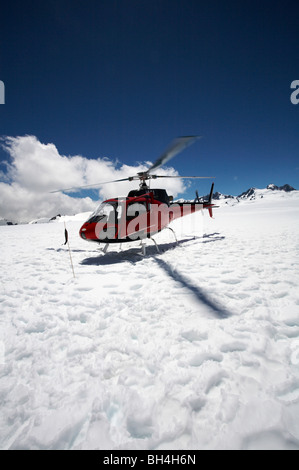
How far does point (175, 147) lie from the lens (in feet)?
18.4

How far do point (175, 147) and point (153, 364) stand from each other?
217 inches

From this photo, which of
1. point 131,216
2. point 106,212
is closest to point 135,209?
point 131,216

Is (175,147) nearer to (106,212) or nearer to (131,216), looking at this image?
(131,216)

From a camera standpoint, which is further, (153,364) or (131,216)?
(131,216)

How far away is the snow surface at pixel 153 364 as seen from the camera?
1680 mm

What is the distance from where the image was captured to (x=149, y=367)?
2.30m

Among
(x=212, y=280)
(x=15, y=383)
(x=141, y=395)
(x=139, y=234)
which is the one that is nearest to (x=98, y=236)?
(x=139, y=234)

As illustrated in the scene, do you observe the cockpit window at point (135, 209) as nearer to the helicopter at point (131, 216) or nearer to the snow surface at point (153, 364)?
the helicopter at point (131, 216)

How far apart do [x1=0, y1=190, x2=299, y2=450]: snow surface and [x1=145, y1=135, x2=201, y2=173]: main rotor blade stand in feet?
12.4

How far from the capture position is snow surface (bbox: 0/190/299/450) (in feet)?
5.51

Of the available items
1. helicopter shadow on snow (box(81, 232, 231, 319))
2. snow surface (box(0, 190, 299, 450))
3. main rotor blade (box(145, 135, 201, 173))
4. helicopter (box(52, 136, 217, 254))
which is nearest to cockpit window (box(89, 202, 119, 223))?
helicopter (box(52, 136, 217, 254))

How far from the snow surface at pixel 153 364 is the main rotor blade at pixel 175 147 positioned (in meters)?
3.79
